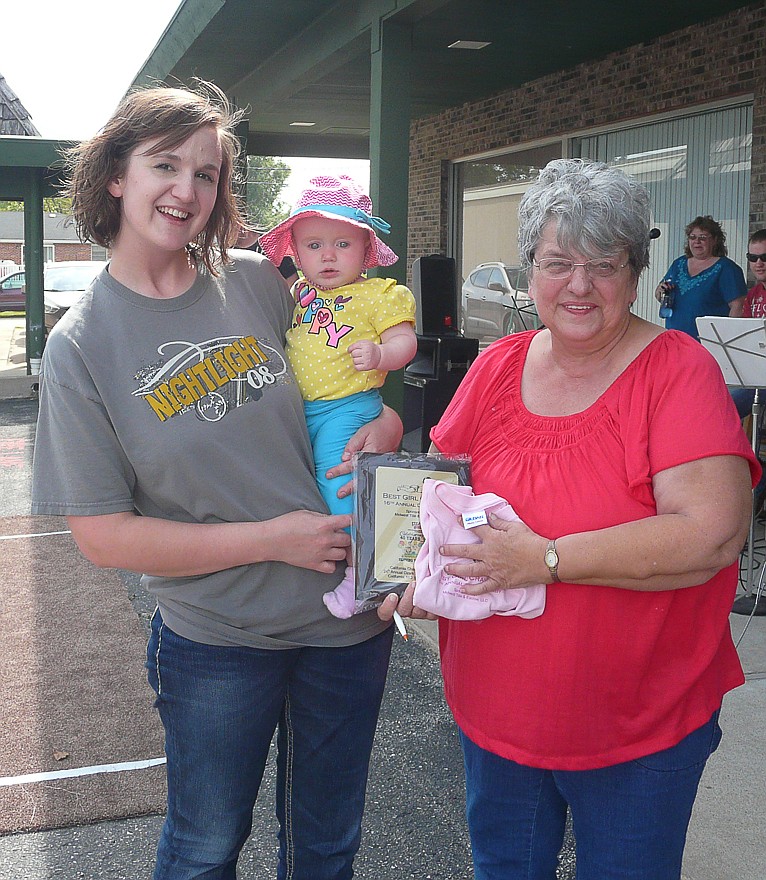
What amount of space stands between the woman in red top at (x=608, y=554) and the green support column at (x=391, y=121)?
575 centimetres

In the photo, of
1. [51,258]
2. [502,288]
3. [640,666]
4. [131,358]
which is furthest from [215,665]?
[51,258]

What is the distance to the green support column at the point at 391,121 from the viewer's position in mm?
7509

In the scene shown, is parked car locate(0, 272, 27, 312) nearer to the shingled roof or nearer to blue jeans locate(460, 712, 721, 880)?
the shingled roof

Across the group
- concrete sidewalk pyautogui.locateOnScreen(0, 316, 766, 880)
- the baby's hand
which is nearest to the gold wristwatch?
the baby's hand

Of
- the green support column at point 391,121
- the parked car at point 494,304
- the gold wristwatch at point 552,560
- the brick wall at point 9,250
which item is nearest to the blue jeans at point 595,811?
the gold wristwatch at point 552,560

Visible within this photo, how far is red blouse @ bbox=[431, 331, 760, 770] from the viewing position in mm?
1724

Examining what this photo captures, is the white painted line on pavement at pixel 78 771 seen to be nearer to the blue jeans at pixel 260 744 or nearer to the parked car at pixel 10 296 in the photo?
the blue jeans at pixel 260 744

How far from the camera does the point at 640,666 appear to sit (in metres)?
1.76

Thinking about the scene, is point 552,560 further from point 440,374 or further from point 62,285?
point 62,285

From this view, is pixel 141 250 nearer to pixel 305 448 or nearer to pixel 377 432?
pixel 305 448

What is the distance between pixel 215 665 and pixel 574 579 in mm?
723

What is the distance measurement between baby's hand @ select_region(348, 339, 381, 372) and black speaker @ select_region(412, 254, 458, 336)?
880 centimetres

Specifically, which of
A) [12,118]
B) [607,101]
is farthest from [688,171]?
[12,118]

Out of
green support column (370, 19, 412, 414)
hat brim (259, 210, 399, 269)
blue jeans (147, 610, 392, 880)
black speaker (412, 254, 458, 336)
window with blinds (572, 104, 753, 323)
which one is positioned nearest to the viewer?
blue jeans (147, 610, 392, 880)
